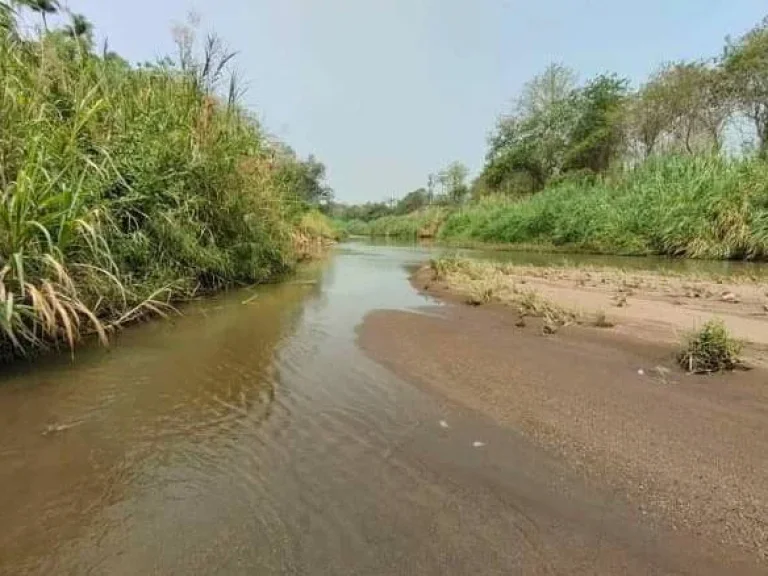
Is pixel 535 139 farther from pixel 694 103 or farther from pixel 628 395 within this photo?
pixel 628 395

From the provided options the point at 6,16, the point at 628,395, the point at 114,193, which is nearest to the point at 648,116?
the point at 114,193

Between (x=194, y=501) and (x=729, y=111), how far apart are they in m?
20.5

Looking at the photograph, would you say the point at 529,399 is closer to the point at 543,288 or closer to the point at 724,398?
the point at 724,398

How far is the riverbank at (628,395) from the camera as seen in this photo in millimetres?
1669

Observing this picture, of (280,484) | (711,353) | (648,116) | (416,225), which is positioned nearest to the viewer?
(280,484)

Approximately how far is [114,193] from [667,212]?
488 inches

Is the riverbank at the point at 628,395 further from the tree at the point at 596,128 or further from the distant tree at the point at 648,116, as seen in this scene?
the tree at the point at 596,128

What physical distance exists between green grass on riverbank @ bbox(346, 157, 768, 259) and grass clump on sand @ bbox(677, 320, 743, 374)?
939 cm

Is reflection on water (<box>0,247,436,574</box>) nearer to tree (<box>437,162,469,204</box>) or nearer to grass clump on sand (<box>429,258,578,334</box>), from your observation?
grass clump on sand (<box>429,258,578,334</box>)

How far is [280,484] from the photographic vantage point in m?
1.87

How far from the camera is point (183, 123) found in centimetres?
584

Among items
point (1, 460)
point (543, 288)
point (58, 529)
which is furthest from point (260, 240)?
point (58, 529)

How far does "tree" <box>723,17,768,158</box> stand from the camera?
15641mm

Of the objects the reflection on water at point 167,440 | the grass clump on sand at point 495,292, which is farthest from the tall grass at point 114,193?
the grass clump on sand at point 495,292
